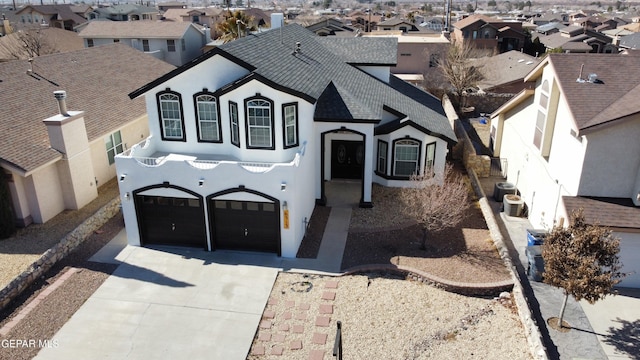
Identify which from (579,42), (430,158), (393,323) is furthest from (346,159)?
(579,42)

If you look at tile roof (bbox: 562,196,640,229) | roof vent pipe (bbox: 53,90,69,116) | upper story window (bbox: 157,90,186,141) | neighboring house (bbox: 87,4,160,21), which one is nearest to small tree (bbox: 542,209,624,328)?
tile roof (bbox: 562,196,640,229)

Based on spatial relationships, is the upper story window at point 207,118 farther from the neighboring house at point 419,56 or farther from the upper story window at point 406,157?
the neighboring house at point 419,56

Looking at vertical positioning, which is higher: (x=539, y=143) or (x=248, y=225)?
(x=539, y=143)

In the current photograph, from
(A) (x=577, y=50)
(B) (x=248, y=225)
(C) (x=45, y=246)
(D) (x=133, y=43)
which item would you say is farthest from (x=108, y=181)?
(A) (x=577, y=50)

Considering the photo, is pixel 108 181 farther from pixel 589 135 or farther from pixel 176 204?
pixel 589 135

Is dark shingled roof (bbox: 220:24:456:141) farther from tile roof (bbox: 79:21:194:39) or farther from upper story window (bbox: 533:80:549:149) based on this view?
tile roof (bbox: 79:21:194:39)

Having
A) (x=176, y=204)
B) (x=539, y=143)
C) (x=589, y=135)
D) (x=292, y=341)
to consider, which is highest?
(x=589, y=135)

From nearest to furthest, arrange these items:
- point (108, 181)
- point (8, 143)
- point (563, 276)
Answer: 1. point (563, 276)
2. point (8, 143)
3. point (108, 181)

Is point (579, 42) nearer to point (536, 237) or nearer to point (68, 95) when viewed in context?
point (536, 237)
